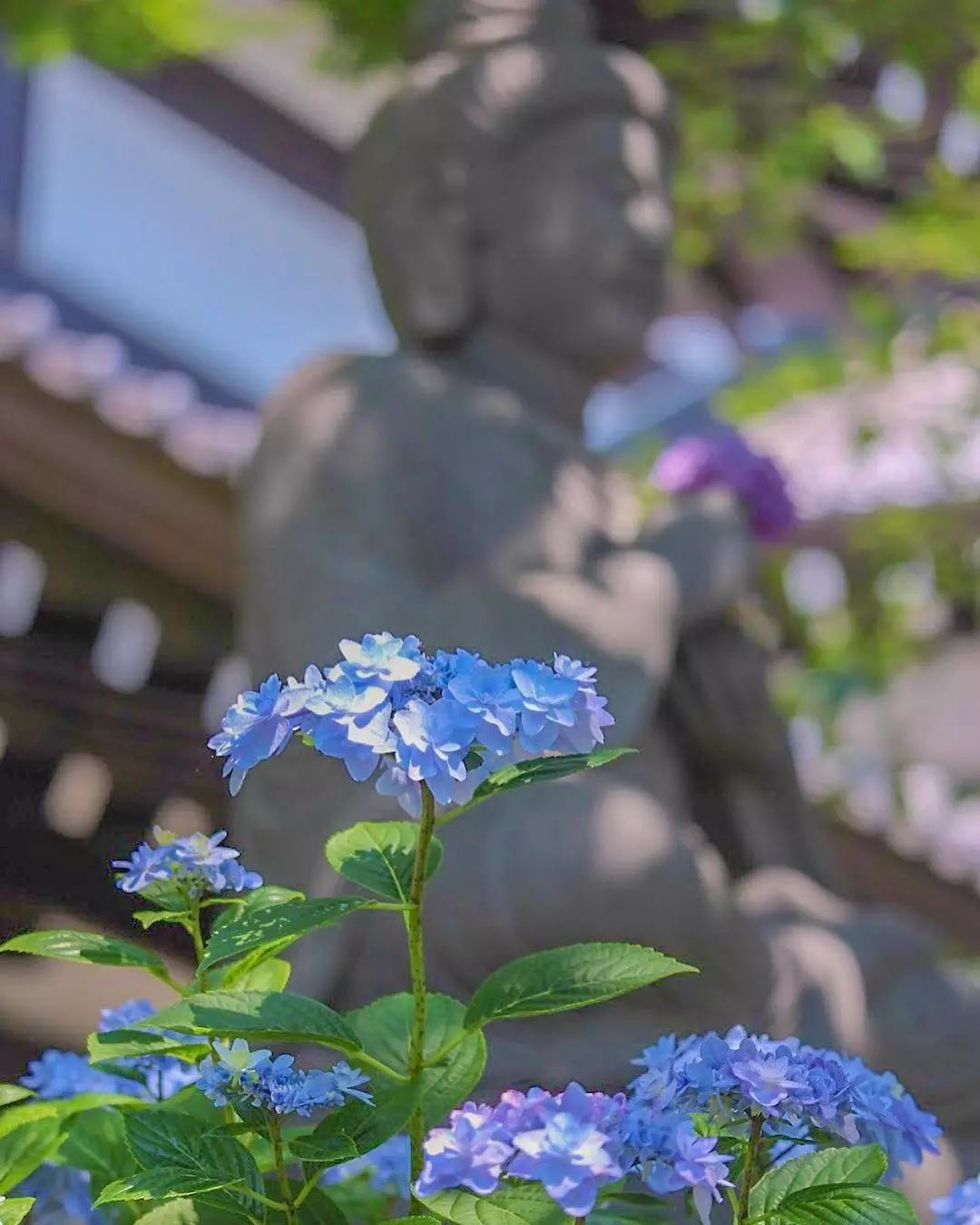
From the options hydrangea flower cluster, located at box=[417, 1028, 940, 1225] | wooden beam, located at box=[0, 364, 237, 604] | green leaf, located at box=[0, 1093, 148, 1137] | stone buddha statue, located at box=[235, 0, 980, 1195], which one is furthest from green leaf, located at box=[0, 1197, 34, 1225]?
wooden beam, located at box=[0, 364, 237, 604]

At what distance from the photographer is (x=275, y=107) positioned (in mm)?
5828

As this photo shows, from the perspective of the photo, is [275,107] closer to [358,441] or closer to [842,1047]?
[358,441]

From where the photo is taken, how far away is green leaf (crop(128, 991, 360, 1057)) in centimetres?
72

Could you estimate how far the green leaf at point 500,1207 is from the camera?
70 centimetres

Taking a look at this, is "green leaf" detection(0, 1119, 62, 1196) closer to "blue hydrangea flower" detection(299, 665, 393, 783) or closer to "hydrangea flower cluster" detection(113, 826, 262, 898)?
"hydrangea flower cluster" detection(113, 826, 262, 898)

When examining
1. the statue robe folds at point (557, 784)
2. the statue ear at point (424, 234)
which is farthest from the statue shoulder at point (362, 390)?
the statue ear at point (424, 234)

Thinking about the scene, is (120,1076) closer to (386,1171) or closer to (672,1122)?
(386,1171)

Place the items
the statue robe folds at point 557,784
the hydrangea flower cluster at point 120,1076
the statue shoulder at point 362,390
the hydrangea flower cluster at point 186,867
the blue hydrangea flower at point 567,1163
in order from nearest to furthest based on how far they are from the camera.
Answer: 1. the blue hydrangea flower at point 567,1163
2. the hydrangea flower cluster at point 186,867
3. the hydrangea flower cluster at point 120,1076
4. the statue robe folds at point 557,784
5. the statue shoulder at point 362,390

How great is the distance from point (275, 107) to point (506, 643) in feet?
14.5

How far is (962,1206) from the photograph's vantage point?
82 centimetres

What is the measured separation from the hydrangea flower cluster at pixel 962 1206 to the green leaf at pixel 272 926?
351 millimetres

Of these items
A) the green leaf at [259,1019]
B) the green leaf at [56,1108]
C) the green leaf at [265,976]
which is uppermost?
the green leaf at [259,1019]

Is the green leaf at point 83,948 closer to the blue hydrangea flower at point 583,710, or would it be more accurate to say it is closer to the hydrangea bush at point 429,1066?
the hydrangea bush at point 429,1066

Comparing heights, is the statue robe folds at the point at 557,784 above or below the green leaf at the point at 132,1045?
below
